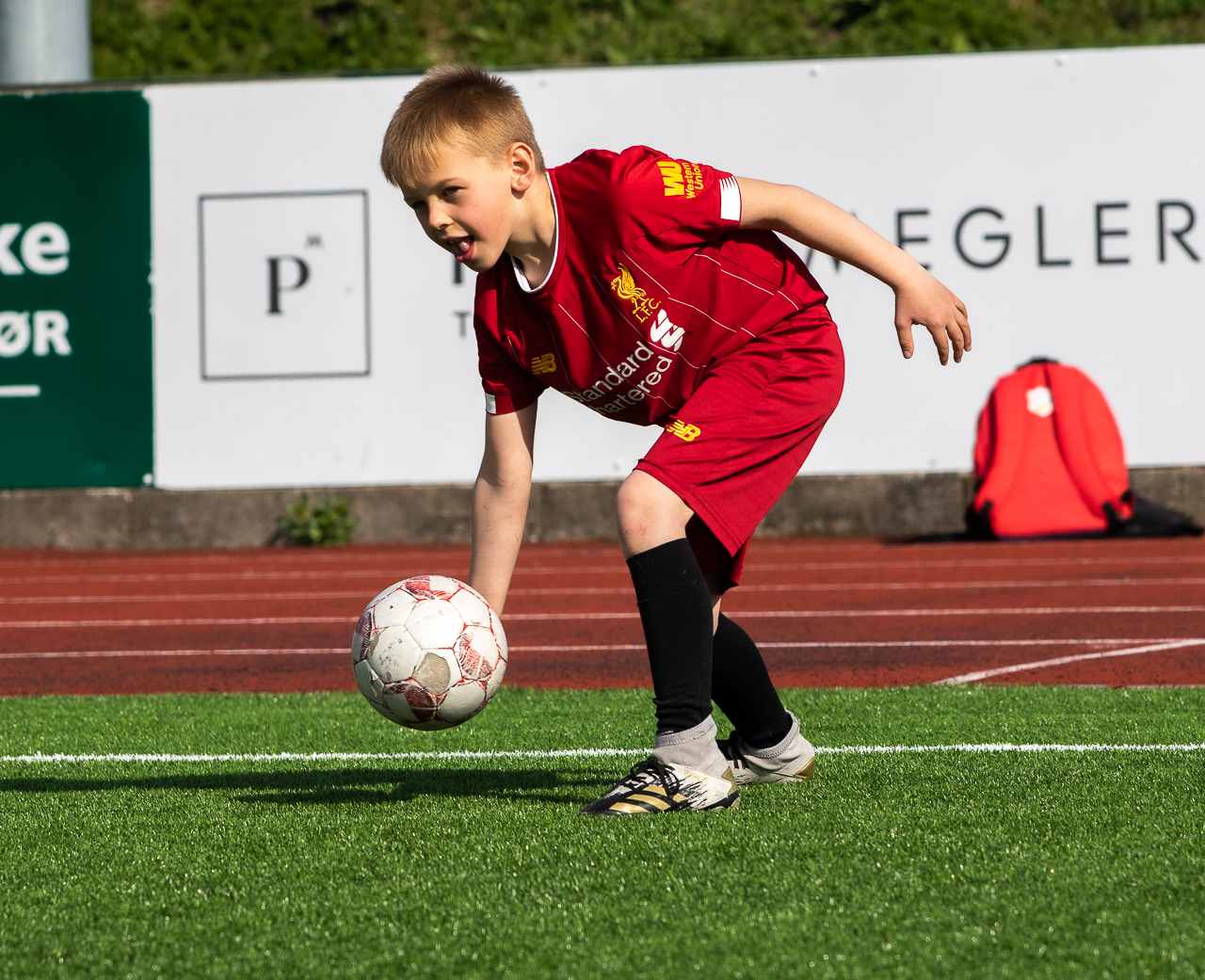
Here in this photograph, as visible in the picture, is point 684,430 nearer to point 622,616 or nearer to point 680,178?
point 680,178

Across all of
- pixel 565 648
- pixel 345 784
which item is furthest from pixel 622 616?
pixel 345 784

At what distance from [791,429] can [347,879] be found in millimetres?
1356

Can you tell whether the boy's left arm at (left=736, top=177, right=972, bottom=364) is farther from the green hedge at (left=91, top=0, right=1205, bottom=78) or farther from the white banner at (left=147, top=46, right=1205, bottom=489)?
the green hedge at (left=91, top=0, right=1205, bottom=78)

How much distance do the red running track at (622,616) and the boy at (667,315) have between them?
2.51m

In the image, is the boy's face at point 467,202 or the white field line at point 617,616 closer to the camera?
the boy's face at point 467,202

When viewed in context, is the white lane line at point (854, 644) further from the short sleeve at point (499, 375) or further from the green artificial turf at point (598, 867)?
the short sleeve at point (499, 375)

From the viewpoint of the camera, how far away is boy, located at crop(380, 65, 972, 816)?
120 inches

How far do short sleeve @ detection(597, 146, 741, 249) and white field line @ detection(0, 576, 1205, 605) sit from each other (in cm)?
566

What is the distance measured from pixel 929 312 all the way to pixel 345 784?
70.6 inches

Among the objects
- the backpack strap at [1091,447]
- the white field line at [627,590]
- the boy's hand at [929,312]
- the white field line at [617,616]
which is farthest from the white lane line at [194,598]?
the boy's hand at [929,312]

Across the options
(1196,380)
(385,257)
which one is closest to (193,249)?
(385,257)

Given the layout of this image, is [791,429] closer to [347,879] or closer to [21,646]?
[347,879]

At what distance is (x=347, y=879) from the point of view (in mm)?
2617

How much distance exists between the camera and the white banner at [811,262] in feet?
38.3
